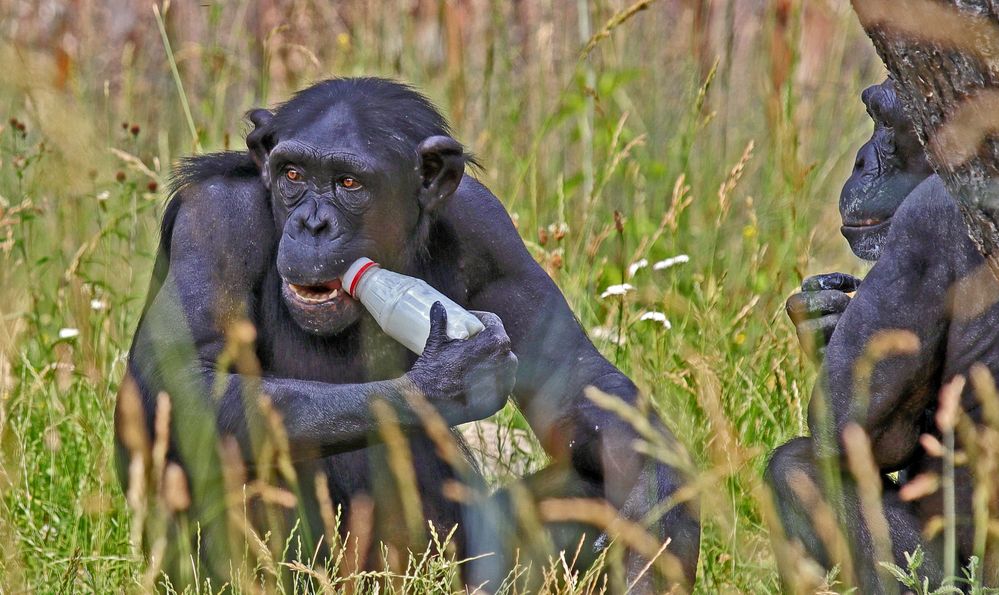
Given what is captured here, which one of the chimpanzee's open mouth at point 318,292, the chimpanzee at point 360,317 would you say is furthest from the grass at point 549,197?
the chimpanzee's open mouth at point 318,292

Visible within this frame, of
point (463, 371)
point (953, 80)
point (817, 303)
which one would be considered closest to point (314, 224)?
point (463, 371)

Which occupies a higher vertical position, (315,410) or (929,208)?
(929,208)

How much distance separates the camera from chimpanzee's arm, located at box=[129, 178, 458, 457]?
4188mm

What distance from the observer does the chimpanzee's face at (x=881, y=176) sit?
4.33 m

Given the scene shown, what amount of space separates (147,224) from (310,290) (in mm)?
3304

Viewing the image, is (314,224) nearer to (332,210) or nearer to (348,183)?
(332,210)

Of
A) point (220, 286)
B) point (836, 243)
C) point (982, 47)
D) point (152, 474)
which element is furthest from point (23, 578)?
point (836, 243)

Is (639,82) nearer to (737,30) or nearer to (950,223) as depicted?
(737,30)

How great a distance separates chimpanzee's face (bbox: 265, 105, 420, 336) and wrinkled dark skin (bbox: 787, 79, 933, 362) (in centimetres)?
127

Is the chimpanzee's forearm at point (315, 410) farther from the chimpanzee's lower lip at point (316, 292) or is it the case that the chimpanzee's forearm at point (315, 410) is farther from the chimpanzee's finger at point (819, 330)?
the chimpanzee's finger at point (819, 330)

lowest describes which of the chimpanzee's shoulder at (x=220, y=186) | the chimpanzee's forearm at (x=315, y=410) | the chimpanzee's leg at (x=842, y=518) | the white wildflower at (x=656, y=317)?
the chimpanzee's leg at (x=842, y=518)

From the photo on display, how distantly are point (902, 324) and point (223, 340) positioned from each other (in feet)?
6.46

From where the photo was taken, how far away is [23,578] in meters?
4.20

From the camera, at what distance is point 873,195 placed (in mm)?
4363
